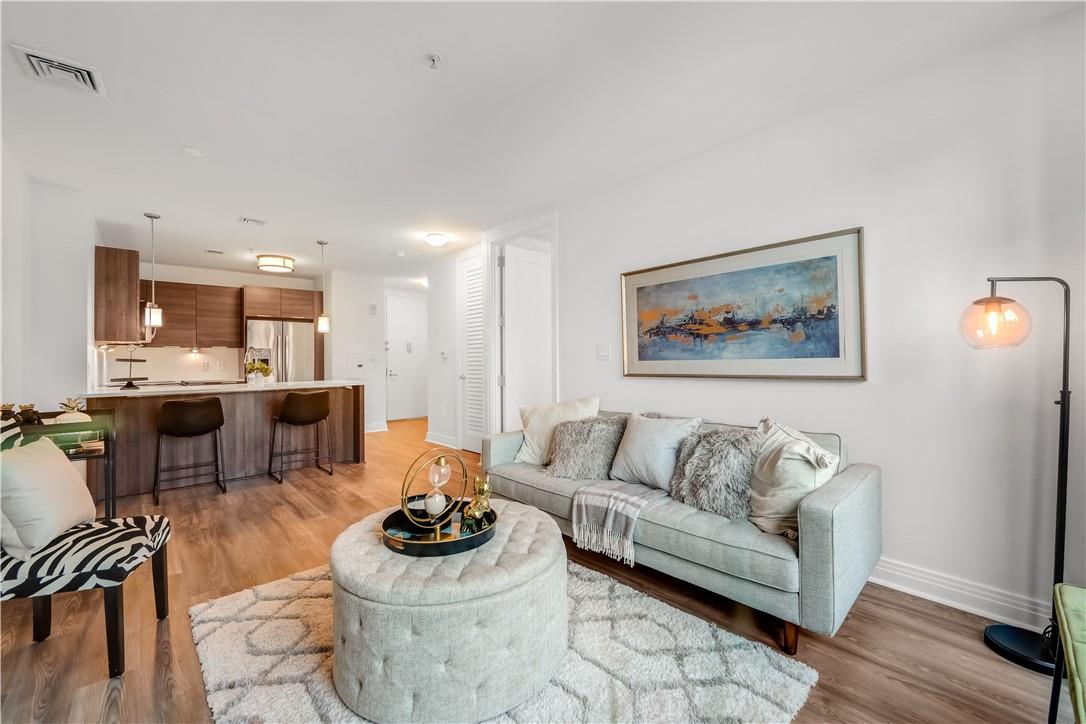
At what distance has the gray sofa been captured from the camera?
5.52ft

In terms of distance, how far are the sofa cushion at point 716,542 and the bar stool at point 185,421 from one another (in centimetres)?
326

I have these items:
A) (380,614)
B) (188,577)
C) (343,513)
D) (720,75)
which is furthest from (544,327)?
(380,614)

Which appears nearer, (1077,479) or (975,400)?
(1077,479)

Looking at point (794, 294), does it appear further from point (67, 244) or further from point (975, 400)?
point (67, 244)

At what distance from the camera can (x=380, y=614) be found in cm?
138

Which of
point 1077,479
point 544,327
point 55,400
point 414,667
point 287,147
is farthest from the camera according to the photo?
point 544,327

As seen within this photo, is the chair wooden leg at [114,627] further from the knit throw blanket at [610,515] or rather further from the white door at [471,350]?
the white door at [471,350]

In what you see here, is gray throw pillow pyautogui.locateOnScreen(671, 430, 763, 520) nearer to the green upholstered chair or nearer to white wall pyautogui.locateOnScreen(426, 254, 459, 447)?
the green upholstered chair

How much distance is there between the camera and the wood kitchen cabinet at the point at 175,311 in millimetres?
6094

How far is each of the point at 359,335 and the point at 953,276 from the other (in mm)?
6847

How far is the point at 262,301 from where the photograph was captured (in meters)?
6.71

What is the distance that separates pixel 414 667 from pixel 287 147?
299 cm

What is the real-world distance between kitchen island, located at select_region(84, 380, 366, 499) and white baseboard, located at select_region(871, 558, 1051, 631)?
185 inches

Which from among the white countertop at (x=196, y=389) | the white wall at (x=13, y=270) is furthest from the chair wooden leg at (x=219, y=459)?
the white wall at (x=13, y=270)
